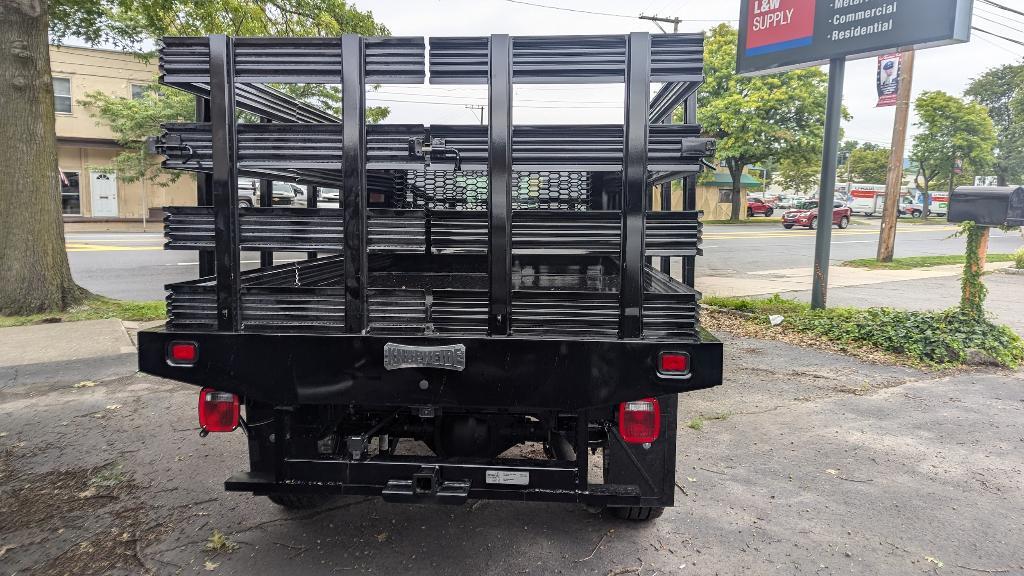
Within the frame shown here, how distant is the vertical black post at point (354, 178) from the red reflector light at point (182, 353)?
0.68 metres

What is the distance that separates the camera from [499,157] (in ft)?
8.84

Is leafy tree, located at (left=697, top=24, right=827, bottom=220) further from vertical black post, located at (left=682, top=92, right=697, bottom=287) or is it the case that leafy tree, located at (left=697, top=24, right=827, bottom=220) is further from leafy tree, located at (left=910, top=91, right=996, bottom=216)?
vertical black post, located at (left=682, top=92, right=697, bottom=287)

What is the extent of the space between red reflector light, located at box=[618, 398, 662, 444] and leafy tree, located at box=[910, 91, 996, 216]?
4616 centimetres

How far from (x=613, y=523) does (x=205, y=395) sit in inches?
88.6

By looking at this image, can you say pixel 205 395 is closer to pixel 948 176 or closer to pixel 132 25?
pixel 132 25

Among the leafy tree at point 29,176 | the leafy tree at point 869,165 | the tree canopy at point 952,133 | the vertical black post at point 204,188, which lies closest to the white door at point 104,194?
the leafy tree at point 29,176

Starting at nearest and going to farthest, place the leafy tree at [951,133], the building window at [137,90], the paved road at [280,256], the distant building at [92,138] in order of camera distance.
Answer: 1. the paved road at [280,256]
2. the distant building at [92,138]
3. the building window at [137,90]
4. the leafy tree at [951,133]

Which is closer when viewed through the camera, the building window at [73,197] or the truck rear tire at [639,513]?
the truck rear tire at [639,513]

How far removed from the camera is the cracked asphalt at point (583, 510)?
329 centimetres

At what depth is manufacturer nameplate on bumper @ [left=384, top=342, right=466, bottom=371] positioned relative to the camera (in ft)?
8.96

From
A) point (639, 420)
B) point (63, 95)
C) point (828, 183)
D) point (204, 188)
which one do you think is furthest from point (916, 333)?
point (63, 95)

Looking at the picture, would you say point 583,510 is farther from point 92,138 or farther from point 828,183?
point 92,138

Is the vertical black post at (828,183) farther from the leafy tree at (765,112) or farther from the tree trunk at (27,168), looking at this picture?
the leafy tree at (765,112)

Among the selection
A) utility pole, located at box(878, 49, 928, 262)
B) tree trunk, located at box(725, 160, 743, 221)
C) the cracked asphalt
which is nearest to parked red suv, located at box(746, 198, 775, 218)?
tree trunk, located at box(725, 160, 743, 221)
